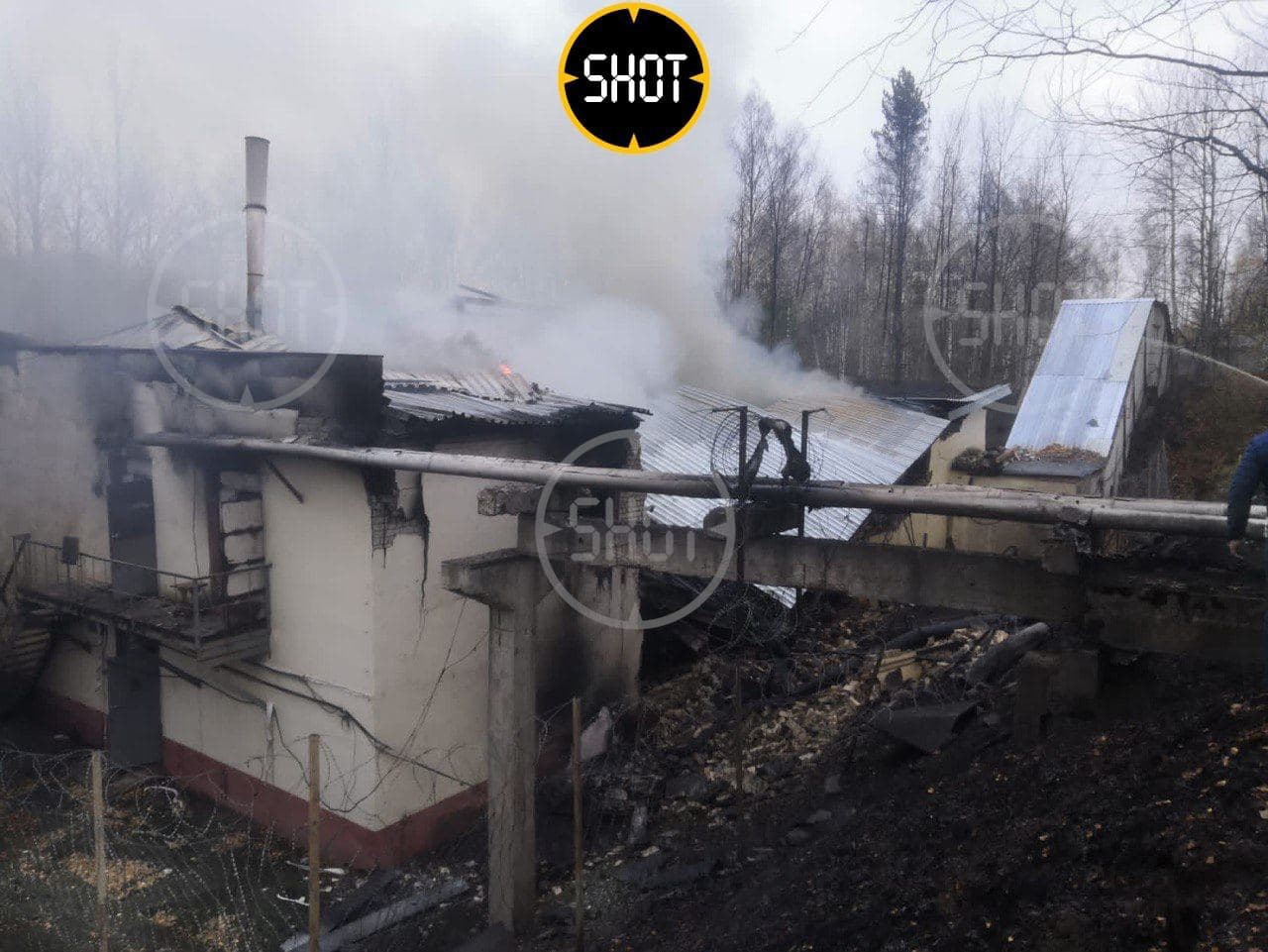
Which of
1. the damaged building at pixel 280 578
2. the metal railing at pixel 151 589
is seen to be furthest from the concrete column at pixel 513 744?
the metal railing at pixel 151 589

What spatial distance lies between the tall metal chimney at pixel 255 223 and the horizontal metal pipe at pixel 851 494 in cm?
615

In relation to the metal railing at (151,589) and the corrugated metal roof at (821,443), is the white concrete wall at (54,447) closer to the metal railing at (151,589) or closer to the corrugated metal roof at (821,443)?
the metal railing at (151,589)

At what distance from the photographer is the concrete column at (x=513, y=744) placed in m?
6.72

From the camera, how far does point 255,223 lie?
42.4ft

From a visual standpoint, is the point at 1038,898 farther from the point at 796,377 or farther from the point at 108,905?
the point at 796,377

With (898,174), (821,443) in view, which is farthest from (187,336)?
(898,174)

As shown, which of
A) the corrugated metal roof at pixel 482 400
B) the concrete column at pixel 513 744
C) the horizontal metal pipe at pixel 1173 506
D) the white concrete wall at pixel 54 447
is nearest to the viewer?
the horizontal metal pipe at pixel 1173 506

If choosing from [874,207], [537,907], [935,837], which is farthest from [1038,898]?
[874,207]

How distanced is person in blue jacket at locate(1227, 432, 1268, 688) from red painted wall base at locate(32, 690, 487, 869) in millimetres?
7815

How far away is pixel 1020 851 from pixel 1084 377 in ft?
54.6

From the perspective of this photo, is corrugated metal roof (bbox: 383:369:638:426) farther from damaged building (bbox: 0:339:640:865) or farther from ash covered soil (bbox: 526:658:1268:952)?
ash covered soil (bbox: 526:658:1268:952)

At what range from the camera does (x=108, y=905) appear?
8125 millimetres

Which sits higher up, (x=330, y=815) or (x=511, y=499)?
(x=511, y=499)

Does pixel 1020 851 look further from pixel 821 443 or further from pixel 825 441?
pixel 825 441
